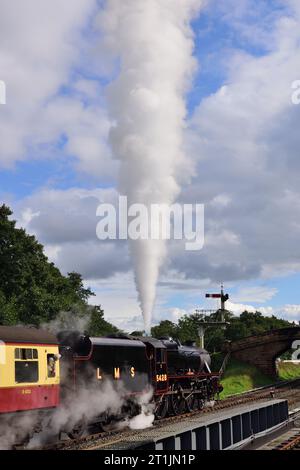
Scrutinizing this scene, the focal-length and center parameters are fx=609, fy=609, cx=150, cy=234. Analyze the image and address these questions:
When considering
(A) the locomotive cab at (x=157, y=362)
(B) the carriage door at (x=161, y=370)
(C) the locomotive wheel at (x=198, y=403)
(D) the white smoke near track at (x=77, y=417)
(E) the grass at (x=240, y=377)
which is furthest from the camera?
(E) the grass at (x=240, y=377)

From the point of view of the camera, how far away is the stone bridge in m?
65.9

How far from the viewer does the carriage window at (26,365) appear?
1678 centimetres

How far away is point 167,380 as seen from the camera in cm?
2783

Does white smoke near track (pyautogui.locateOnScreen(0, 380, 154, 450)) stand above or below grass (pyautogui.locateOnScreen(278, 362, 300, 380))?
above

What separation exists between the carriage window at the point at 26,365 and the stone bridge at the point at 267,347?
169ft

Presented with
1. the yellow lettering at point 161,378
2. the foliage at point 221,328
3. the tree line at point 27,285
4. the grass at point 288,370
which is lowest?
the grass at point 288,370

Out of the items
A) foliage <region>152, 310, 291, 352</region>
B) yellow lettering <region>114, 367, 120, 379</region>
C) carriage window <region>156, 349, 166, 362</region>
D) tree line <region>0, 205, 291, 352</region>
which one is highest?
tree line <region>0, 205, 291, 352</region>

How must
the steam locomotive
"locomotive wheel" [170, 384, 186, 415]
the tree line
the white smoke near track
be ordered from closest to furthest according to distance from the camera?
the steam locomotive
the white smoke near track
"locomotive wheel" [170, 384, 186, 415]
the tree line

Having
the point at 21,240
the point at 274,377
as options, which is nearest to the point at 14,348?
the point at 21,240

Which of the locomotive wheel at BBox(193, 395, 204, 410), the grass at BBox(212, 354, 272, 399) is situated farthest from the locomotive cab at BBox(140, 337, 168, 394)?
the grass at BBox(212, 354, 272, 399)

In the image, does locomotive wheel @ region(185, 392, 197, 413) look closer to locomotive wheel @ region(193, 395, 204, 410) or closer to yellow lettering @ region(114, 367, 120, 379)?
locomotive wheel @ region(193, 395, 204, 410)

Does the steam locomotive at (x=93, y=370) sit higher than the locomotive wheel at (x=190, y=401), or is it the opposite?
the steam locomotive at (x=93, y=370)

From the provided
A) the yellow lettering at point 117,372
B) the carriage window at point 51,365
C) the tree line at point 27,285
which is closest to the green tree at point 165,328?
the tree line at point 27,285

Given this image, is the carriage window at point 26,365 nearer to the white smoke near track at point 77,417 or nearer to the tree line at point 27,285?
the white smoke near track at point 77,417
